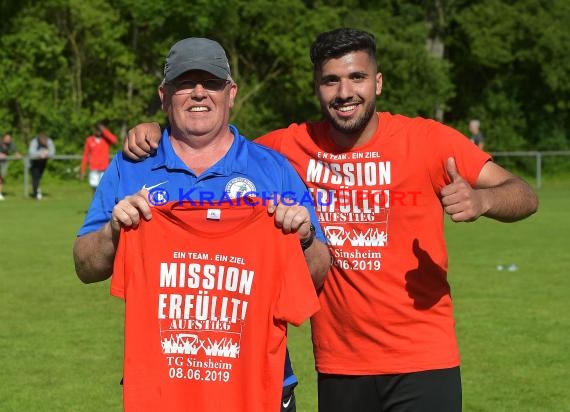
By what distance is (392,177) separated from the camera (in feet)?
17.7

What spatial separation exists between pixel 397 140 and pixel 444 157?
0.25 metres

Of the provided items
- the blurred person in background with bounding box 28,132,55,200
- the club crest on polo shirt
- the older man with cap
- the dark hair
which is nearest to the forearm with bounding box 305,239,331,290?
the older man with cap

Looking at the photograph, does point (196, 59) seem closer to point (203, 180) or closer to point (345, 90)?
point (203, 180)

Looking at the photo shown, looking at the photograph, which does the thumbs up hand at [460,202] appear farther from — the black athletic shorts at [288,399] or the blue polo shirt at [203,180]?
the black athletic shorts at [288,399]

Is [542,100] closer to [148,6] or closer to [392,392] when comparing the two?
[148,6]

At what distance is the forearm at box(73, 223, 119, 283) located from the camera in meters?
4.57

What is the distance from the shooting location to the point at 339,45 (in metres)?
5.40

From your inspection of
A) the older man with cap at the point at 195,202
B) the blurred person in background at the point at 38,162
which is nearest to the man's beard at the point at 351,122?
the older man with cap at the point at 195,202

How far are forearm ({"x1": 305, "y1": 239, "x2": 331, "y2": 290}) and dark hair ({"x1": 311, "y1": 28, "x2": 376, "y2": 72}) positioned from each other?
116 cm

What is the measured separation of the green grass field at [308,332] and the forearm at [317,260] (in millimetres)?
→ 3998

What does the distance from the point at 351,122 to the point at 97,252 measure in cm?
144

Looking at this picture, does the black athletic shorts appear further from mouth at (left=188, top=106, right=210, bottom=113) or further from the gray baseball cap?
the gray baseball cap

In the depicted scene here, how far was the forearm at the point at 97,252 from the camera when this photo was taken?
4574mm

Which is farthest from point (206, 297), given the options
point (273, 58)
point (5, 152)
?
point (273, 58)
